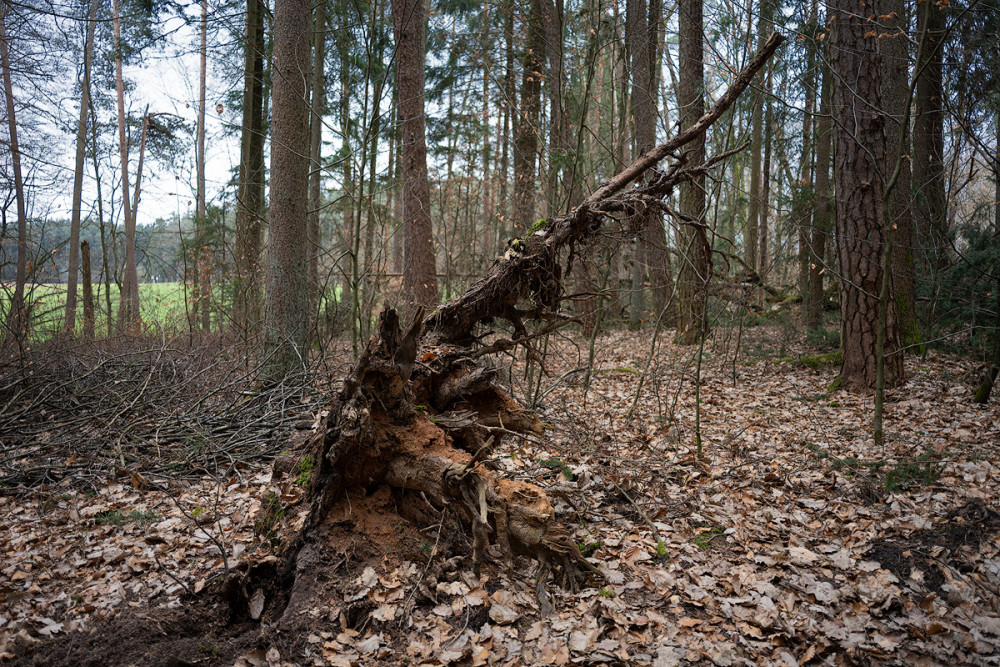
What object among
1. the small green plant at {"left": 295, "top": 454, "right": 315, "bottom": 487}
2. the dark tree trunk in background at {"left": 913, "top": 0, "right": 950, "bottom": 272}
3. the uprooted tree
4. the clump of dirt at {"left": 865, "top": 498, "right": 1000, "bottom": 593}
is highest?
the dark tree trunk in background at {"left": 913, "top": 0, "right": 950, "bottom": 272}

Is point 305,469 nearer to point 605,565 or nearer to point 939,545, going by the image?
point 605,565

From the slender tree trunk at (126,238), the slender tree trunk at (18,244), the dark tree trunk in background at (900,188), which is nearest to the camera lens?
the slender tree trunk at (18,244)

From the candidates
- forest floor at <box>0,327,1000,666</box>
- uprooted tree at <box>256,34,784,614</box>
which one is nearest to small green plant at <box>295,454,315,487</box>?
forest floor at <box>0,327,1000,666</box>

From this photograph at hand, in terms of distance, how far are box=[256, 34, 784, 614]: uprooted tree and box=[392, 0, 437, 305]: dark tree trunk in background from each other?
14.9 ft

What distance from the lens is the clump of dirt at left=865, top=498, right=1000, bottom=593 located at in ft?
10.7

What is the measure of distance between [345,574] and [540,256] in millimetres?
2796

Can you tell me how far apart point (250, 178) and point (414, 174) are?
3.97 m

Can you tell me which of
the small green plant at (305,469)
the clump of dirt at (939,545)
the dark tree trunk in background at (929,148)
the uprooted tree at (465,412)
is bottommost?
the clump of dirt at (939,545)

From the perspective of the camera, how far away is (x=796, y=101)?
13.5 m

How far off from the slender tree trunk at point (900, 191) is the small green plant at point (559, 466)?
4939 millimetres

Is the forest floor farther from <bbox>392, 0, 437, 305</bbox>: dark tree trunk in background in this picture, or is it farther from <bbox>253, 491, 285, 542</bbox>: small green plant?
<bbox>392, 0, 437, 305</bbox>: dark tree trunk in background

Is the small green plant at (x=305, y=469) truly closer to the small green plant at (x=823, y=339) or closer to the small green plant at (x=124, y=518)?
the small green plant at (x=124, y=518)

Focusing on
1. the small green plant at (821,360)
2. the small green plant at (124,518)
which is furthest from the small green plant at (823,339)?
the small green plant at (124,518)

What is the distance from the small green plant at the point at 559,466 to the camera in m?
4.90
